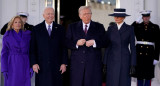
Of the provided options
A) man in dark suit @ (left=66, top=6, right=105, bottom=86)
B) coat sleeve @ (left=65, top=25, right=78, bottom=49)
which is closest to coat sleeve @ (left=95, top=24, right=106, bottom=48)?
man in dark suit @ (left=66, top=6, right=105, bottom=86)

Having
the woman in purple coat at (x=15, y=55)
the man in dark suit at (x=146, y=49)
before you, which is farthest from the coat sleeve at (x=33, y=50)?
the man in dark suit at (x=146, y=49)

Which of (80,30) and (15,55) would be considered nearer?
(80,30)

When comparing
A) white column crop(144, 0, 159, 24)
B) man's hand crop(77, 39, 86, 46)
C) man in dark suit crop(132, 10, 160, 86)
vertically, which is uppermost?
white column crop(144, 0, 159, 24)

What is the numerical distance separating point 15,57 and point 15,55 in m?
0.03

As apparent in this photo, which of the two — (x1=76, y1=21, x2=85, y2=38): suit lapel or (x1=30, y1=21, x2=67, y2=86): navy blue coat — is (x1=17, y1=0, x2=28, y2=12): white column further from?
(x1=76, y1=21, x2=85, y2=38): suit lapel

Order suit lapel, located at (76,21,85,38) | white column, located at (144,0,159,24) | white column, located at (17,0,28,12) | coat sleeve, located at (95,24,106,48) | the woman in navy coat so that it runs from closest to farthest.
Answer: coat sleeve, located at (95,24,106,48) → suit lapel, located at (76,21,85,38) → the woman in navy coat → white column, located at (144,0,159,24) → white column, located at (17,0,28,12)

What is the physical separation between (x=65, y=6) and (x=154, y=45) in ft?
20.4

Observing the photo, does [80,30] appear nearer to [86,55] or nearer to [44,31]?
[86,55]

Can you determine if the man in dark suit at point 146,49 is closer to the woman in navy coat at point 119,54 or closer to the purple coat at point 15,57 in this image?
the woman in navy coat at point 119,54

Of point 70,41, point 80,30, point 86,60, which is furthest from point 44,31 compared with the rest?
point 86,60

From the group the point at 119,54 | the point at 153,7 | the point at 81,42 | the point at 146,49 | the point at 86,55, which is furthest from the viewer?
the point at 153,7

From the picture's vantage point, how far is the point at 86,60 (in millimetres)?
4324

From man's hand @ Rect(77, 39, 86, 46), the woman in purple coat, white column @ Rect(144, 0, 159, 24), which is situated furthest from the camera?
white column @ Rect(144, 0, 159, 24)

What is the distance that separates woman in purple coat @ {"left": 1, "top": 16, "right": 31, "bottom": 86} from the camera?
4.77 metres
